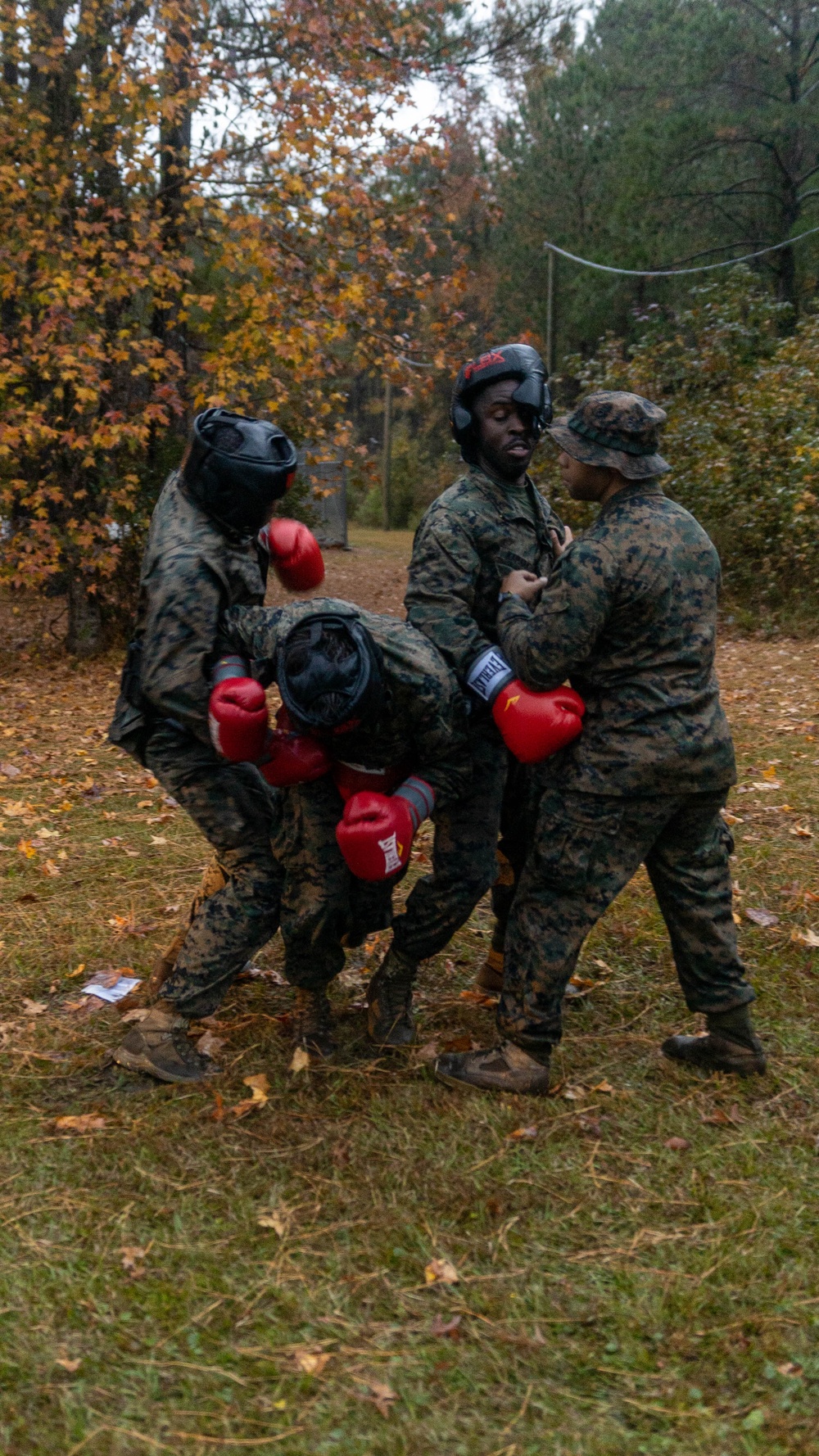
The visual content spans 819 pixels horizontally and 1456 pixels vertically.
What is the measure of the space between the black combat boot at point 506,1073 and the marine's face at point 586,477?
Result: 171cm

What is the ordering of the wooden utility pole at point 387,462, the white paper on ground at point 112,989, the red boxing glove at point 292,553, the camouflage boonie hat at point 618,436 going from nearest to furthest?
1. the camouflage boonie hat at point 618,436
2. the red boxing glove at point 292,553
3. the white paper on ground at point 112,989
4. the wooden utility pole at point 387,462

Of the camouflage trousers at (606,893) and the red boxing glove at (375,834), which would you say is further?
the camouflage trousers at (606,893)

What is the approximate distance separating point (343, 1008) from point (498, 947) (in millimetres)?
637

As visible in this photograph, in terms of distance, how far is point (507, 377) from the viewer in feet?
12.7

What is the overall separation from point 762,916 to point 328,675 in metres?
2.77

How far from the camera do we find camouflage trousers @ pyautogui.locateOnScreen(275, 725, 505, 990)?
12.1 ft

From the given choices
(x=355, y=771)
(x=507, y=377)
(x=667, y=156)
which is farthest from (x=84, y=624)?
(x=667, y=156)

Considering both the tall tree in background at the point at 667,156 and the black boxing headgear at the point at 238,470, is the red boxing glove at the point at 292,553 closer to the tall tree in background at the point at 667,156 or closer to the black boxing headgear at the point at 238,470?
the black boxing headgear at the point at 238,470

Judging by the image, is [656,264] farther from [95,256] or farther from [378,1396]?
[378,1396]

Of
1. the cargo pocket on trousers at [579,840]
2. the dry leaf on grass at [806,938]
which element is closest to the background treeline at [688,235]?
the dry leaf on grass at [806,938]

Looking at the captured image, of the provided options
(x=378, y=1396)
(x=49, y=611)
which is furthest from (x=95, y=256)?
(x=378, y=1396)

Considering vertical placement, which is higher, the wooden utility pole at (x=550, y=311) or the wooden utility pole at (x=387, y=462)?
the wooden utility pole at (x=550, y=311)

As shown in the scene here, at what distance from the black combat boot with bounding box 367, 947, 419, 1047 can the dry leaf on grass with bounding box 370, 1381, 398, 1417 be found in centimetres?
153

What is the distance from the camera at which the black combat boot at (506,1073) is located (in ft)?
12.1
